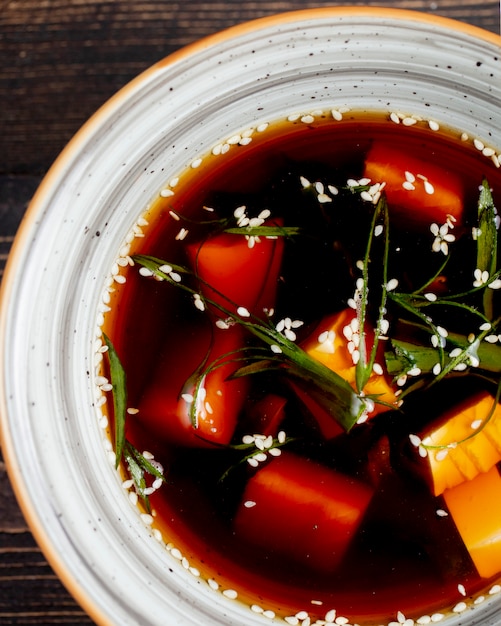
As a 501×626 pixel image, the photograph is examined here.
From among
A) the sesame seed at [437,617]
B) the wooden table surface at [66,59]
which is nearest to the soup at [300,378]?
the sesame seed at [437,617]

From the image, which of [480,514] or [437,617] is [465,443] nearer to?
[480,514]

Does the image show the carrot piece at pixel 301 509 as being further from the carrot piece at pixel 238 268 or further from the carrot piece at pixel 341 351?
the carrot piece at pixel 238 268

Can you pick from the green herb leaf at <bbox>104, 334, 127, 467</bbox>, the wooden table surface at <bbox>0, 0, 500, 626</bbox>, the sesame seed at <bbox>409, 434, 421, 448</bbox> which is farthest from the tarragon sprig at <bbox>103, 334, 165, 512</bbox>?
the sesame seed at <bbox>409, 434, 421, 448</bbox>

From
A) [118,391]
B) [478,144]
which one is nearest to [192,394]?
[118,391]

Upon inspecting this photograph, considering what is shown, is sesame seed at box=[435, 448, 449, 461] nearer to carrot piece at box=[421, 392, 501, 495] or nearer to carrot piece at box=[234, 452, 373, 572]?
carrot piece at box=[421, 392, 501, 495]

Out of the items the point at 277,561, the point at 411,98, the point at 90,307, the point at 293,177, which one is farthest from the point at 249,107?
the point at 277,561

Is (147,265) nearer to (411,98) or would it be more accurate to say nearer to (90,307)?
(90,307)
